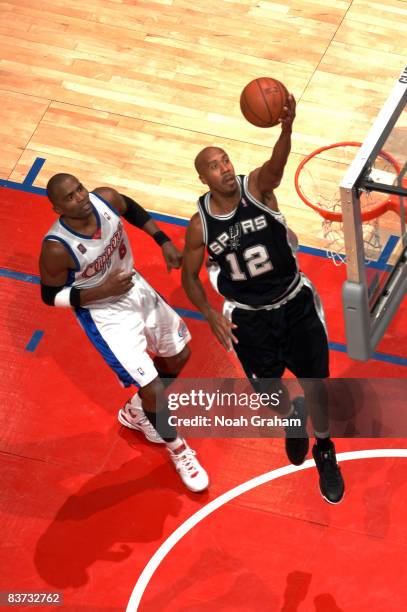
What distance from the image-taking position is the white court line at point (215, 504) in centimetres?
682

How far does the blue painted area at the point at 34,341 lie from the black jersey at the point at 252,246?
2254 mm

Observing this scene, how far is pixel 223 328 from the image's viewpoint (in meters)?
6.27

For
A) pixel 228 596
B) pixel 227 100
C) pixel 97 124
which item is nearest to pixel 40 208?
pixel 97 124

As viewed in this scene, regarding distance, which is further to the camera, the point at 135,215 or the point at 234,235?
the point at 135,215

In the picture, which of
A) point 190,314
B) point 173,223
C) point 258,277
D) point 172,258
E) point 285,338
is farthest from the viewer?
point 173,223

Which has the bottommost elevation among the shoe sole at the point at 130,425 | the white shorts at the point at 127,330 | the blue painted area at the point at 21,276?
the blue painted area at the point at 21,276

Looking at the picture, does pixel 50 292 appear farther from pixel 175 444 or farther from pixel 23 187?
pixel 23 187

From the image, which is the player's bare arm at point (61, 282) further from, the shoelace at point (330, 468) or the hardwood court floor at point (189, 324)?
the shoelace at point (330, 468)

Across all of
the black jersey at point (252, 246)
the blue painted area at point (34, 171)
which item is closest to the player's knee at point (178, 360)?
the black jersey at point (252, 246)

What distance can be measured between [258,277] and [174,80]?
4.07 meters

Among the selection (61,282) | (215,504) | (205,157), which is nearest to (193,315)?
(215,504)

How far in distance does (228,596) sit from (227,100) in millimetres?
4721

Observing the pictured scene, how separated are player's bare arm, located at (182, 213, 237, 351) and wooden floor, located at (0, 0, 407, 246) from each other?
2.43 m

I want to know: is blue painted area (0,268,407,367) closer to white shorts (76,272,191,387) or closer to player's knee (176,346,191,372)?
player's knee (176,346,191,372)
